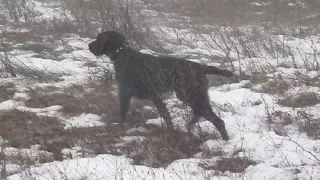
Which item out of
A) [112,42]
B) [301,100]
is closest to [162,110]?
[112,42]

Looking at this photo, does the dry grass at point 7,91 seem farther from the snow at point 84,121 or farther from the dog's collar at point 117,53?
the dog's collar at point 117,53

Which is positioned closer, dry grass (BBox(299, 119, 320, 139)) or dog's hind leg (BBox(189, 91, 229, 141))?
dry grass (BBox(299, 119, 320, 139))

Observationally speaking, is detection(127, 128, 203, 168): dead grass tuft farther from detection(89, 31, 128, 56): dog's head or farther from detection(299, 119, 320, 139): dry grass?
detection(89, 31, 128, 56): dog's head

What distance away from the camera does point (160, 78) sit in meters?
4.59

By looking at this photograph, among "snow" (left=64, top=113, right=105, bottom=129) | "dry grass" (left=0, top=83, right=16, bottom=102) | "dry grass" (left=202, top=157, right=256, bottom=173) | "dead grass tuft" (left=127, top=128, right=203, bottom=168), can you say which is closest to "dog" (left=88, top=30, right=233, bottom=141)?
"dead grass tuft" (left=127, top=128, right=203, bottom=168)

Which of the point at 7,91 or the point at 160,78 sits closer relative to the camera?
the point at 160,78

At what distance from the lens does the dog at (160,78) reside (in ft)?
14.6

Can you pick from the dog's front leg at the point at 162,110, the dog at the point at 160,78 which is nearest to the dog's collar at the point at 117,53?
the dog at the point at 160,78

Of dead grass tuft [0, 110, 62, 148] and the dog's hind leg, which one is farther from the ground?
the dog's hind leg

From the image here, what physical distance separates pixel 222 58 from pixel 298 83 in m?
2.07

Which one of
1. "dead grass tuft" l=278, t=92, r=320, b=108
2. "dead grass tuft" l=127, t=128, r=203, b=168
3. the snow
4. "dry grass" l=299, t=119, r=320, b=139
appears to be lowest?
the snow

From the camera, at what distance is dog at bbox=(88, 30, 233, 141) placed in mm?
4465

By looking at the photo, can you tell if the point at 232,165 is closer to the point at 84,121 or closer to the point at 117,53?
the point at 84,121

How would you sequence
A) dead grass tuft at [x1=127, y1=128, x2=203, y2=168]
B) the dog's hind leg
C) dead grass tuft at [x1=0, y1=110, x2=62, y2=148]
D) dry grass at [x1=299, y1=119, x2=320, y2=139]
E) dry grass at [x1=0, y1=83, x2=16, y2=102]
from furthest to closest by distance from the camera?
1. dry grass at [x1=0, y1=83, x2=16, y2=102]
2. the dog's hind leg
3. dead grass tuft at [x1=0, y1=110, x2=62, y2=148]
4. dry grass at [x1=299, y1=119, x2=320, y2=139]
5. dead grass tuft at [x1=127, y1=128, x2=203, y2=168]
